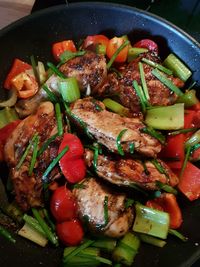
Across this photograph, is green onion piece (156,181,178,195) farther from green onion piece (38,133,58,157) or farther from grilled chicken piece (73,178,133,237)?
green onion piece (38,133,58,157)

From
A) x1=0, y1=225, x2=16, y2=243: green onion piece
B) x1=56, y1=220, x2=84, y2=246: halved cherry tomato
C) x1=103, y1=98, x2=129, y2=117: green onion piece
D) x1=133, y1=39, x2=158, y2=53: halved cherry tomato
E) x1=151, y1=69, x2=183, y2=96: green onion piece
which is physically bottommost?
x1=0, y1=225, x2=16, y2=243: green onion piece

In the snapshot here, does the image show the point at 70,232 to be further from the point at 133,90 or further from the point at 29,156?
the point at 133,90

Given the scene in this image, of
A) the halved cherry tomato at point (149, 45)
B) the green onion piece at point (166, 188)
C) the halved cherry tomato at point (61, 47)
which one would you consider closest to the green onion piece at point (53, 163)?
the green onion piece at point (166, 188)

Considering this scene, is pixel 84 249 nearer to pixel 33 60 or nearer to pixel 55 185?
pixel 55 185

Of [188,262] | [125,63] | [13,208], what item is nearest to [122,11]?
[125,63]

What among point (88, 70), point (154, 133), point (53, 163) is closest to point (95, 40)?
point (88, 70)

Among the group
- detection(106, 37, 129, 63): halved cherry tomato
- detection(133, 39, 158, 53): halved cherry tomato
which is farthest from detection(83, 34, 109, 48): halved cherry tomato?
detection(133, 39, 158, 53): halved cherry tomato
